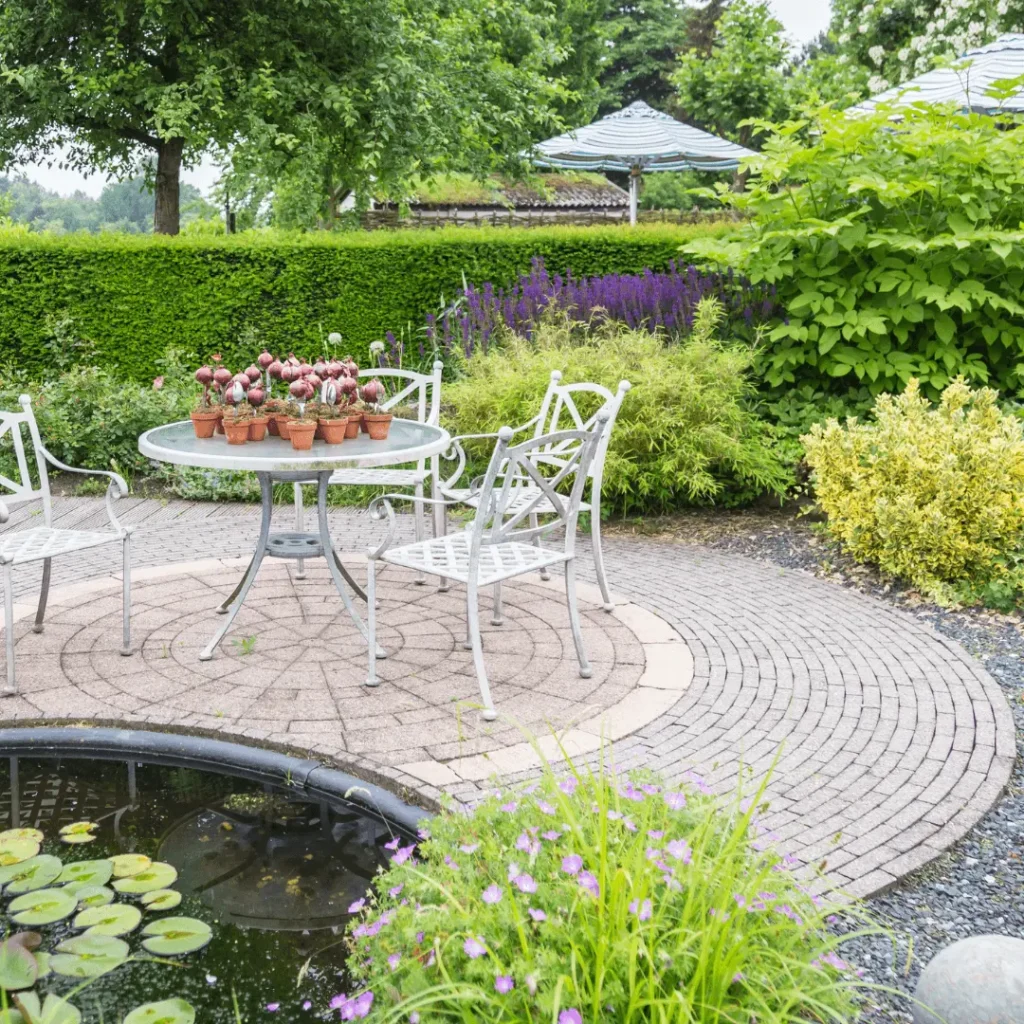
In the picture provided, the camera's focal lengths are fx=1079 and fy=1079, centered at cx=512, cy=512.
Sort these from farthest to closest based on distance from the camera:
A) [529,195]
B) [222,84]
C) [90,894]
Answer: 1. [529,195]
2. [222,84]
3. [90,894]

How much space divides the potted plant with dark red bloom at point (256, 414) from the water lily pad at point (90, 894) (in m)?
2.05

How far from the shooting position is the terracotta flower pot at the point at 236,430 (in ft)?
14.3

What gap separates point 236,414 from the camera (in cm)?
442

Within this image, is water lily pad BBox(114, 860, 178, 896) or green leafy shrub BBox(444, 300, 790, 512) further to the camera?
green leafy shrub BBox(444, 300, 790, 512)

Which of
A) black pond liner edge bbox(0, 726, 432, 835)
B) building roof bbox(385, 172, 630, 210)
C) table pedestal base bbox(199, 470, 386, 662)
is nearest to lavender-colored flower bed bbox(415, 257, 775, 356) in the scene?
table pedestal base bbox(199, 470, 386, 662)

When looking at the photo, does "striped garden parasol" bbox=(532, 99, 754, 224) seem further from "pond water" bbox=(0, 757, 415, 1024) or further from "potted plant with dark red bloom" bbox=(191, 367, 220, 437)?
"pond water" bbox=(0, 757, 415, 1024)

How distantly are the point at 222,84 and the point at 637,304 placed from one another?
7723 mm

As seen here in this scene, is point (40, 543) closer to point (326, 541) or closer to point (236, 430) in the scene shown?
point (236, 430)

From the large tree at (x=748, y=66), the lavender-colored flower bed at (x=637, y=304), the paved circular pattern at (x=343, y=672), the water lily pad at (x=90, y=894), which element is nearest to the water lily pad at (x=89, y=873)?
the water lily pad at (x=90, y=894)

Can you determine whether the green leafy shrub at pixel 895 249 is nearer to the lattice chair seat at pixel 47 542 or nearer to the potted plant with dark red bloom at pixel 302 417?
the potted plant with dark red bloom at pixel 302 417

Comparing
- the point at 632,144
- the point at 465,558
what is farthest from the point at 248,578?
the point at 632,144

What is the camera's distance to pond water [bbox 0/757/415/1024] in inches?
98.3

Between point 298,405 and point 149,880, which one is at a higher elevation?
point 298,405

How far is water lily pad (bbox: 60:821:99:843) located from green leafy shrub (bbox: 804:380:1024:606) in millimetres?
3836
